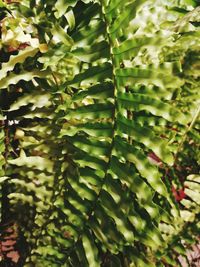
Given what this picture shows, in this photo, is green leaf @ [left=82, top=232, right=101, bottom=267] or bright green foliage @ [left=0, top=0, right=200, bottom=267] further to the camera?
green leaf @ [left=82, top=232, right=101, bottom=267]

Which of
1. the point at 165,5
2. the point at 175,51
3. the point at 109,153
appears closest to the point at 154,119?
the point at 109,153

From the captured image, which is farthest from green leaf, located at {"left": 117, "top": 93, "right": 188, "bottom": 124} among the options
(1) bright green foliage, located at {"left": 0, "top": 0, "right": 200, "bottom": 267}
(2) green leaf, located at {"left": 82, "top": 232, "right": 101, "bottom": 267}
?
Result: (2) green leaf, located at {"left": 82, "top": 232, "right": 101, "bottom": 267}

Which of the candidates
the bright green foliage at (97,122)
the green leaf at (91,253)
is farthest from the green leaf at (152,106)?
the green leaf at (91,253)

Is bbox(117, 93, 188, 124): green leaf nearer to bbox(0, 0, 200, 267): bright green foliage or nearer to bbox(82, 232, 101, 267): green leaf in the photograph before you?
bbox(0, 0, 200, 267): bright green foliage

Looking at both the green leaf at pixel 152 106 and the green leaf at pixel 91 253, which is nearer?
the green leaf at pixel 152 106

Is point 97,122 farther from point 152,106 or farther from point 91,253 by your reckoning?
point 91,253

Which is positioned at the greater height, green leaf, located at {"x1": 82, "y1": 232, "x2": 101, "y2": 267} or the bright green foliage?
the bright green foliage

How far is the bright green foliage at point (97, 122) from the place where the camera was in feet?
2.65

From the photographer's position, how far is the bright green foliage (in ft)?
2.65

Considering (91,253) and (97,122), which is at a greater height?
(97,122)

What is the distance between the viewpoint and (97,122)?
0.88 m

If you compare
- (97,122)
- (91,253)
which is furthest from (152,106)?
(91,253)

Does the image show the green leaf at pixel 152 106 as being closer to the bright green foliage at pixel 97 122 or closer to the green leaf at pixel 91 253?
the bright green foliage at pixel 97 122

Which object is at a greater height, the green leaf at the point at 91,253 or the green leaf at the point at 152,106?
the green leaf at the point at 152,106
